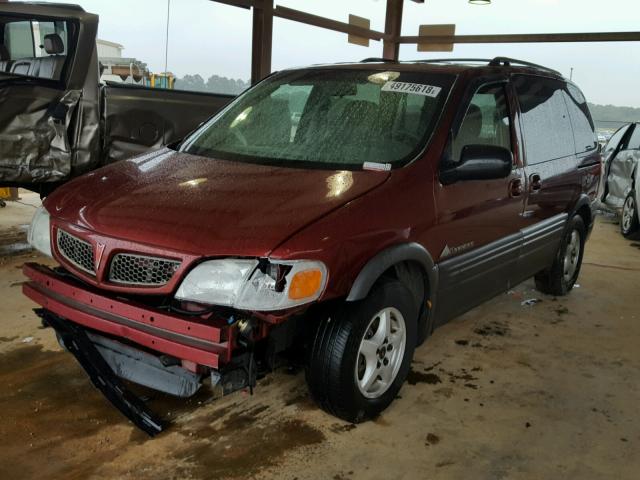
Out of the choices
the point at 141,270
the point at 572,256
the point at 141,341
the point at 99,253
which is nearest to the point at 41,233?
the point at 99,253

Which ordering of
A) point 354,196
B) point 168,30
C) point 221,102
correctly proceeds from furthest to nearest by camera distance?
point 168,30, point 221,102, point 354,196

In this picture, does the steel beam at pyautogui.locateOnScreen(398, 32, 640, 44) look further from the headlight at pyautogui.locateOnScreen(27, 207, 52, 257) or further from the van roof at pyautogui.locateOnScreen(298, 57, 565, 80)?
the headlight at pyautogui.locateOnScreen(27, 207, 52, 257)

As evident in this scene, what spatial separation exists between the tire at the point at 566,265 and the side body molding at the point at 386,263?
2.10 m

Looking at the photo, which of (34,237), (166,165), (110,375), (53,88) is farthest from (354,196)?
(53,88)

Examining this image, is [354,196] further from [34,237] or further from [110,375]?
[34,237]

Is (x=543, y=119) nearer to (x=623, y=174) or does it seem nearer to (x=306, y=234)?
(x=306, y=234)

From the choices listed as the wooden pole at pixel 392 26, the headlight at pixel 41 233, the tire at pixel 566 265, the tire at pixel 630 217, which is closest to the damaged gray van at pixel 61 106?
the headlight at pixel 41 233

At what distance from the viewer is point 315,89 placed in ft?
10.8

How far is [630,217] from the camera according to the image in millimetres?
7238

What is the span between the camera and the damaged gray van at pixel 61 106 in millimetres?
4320

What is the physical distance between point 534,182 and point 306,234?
202 cm

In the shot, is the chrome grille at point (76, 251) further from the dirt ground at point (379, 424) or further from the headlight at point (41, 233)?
the dirt ground at point (379, 424)

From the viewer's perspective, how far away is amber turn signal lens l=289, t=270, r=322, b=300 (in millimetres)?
2100

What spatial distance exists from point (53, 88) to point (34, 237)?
2241 millimetres
